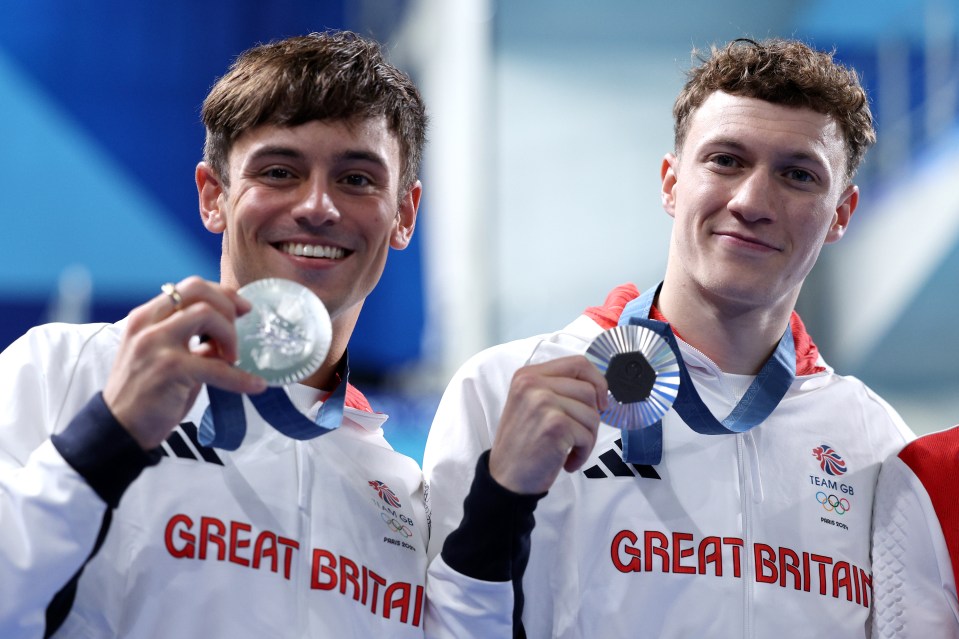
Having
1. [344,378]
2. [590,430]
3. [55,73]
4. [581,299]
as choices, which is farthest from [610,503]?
[581,299]

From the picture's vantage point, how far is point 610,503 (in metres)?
2.27

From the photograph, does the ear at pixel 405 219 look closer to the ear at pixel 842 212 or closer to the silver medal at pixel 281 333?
the silver medal at pixel 281 333

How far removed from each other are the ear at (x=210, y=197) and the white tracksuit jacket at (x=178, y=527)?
1.16 feet

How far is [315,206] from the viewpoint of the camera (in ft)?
6.97

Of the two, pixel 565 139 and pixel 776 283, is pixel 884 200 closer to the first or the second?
pixel 565 139

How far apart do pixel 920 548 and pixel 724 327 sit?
615mm

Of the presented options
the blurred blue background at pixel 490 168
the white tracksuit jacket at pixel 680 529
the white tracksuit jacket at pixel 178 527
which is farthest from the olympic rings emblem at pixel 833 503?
the blurred blue background at pixel 490 168

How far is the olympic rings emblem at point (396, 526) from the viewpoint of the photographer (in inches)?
87.1

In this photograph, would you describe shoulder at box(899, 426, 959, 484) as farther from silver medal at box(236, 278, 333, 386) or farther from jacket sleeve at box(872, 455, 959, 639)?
silver medal at box(236, 278, 333, 386)

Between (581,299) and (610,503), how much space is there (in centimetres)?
704

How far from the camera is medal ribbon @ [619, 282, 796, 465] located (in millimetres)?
2283

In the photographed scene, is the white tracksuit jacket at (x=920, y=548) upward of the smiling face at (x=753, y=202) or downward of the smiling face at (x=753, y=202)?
downward

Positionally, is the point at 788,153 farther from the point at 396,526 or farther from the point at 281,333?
the point at 281,333

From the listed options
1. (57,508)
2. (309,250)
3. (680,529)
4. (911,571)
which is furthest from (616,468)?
(57,508)
